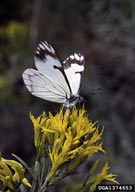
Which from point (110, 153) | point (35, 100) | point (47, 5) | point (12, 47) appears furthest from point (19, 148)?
point (47, 5)

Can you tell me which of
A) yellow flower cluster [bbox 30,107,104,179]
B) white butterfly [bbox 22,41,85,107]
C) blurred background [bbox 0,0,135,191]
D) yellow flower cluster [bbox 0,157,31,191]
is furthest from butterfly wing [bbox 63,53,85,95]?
blurred background [bbox 0,0,135,191]

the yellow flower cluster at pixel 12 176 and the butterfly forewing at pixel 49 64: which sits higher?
the butterfly forewing at pixel 49 64

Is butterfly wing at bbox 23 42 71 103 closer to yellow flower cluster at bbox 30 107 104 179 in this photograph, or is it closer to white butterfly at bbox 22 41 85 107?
white butterfly at bbox 22 41 85 107

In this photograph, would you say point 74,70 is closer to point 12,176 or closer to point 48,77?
point 48,77

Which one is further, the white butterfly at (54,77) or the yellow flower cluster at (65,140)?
the white butterfly at (54,77)

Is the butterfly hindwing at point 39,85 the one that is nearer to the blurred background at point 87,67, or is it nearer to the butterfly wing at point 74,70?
the butterfly wing at point 74,70

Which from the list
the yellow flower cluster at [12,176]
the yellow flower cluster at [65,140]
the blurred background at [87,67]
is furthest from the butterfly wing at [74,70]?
the blurred background at [87,67]

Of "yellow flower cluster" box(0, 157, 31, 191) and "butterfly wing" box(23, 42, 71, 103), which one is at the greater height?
"butterfly wing" box(23, 42, 71, 103)
